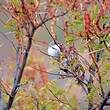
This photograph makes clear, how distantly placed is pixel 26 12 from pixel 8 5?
0.15 m

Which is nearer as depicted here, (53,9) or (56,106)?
(53,9)

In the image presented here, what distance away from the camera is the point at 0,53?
3100 mm

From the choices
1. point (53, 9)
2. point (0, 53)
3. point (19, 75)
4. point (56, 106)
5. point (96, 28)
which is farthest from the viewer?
point (0, 53)

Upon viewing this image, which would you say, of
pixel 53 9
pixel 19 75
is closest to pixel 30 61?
pixel 19 75

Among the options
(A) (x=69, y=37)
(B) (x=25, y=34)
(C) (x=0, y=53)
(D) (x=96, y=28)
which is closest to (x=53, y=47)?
(B) (x=25, y=34)

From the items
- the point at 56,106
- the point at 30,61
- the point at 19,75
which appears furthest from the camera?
the point at 30,61

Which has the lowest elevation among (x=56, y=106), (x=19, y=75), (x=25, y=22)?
(x=56, y=106)

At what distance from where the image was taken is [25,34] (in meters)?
1.57

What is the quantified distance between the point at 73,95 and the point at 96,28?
0.80 metres

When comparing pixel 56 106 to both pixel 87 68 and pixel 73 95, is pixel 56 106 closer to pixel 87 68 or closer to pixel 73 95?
pixel 73 95

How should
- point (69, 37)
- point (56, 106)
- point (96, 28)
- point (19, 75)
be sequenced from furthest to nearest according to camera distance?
1. point (56, 106)
2. point (19, 75)
3. point (69, 37)
4. point (96, 28)

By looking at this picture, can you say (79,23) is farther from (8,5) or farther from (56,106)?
(56,106)

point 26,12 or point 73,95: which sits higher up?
point 26,12

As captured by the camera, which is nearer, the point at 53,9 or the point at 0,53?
the point at 53,9
